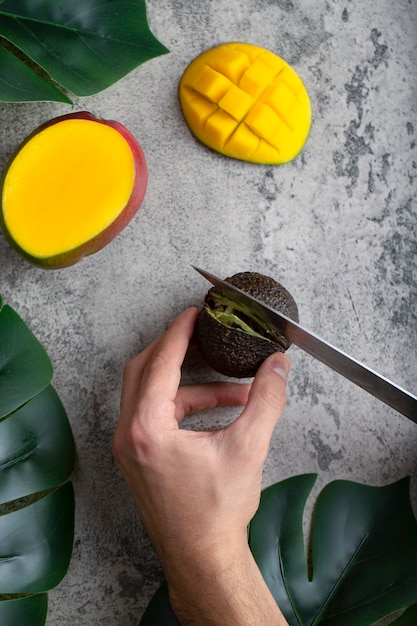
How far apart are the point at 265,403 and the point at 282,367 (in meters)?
0.08

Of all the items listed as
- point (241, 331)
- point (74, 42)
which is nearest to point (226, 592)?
point (241, 331)

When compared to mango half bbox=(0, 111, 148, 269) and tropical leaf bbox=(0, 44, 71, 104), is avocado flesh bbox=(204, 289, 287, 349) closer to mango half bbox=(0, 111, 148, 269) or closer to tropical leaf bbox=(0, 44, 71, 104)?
mango half bbox=(0, 111, 148, 269)

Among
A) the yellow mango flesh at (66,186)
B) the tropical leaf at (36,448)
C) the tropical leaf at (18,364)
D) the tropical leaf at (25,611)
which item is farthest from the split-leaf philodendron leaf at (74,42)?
the tropical leaf at (25,611)

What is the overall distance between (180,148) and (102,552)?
31.2 inches

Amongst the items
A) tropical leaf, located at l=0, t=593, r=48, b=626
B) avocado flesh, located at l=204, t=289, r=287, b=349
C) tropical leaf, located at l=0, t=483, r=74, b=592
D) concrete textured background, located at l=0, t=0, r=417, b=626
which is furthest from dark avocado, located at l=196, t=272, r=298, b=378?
tropical leaf, located at l=0, t=593, r=48, b=626

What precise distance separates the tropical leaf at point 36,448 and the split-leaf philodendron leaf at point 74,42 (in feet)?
1.82

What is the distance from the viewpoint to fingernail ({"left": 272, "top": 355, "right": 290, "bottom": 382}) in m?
1.14

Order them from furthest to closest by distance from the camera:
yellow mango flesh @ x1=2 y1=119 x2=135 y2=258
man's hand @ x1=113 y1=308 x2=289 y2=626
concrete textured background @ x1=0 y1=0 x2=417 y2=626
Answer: concrete textured background @ x1=0 y1=0 x2=417 y2=626 < yellow mango flesh @ x1=2 y1=119 x2=135 y2=258 < man's hand @ x1=113 y1=308 x2=289 y2=626

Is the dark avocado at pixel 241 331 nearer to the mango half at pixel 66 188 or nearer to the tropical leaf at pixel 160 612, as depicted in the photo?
the mango half at pixel 66 188

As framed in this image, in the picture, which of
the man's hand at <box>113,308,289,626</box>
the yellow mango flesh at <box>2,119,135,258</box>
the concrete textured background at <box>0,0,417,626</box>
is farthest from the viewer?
the concrete textured background at <box>0,0,417,626</box>

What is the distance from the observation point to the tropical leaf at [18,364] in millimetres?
1213

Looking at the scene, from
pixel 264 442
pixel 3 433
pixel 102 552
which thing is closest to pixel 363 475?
pixel 264 442

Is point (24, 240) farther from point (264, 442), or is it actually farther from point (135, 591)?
point (135, 591)

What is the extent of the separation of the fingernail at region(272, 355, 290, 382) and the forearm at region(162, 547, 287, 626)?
0.91 feet
